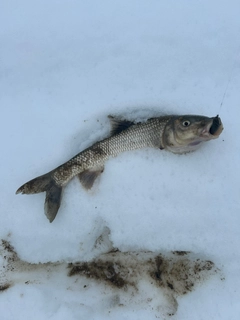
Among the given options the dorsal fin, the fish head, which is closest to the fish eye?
the fish head

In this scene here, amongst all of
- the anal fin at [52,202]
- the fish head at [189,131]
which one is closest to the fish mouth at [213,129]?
the fish head at [189,131]

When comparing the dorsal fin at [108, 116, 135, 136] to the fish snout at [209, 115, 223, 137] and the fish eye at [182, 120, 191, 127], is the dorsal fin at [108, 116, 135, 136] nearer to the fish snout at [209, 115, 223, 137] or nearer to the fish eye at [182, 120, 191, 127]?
the fish eye at [182, 120, 191, 127]

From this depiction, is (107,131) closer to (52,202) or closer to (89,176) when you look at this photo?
(89,176)

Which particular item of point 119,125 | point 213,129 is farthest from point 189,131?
point 119,125

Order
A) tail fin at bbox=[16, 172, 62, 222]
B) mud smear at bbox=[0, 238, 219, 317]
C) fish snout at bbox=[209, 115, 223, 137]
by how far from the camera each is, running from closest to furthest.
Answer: fish snout at bbox=[209, 115, 223, 137] < mud smear at bbox=[0, 238, 219, 317] < tail fin at bbox=[16, 172, 62, 222]

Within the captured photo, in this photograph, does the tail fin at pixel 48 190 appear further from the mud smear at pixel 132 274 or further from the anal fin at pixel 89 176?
the mud smear at pixel 132 274

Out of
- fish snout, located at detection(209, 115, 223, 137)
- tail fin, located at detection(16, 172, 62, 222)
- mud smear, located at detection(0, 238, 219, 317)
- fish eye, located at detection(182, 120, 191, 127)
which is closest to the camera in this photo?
fish snout, located at detection(209, 115, 223, 137)

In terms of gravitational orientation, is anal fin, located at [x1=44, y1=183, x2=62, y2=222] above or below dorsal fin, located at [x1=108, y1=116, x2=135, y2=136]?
below
